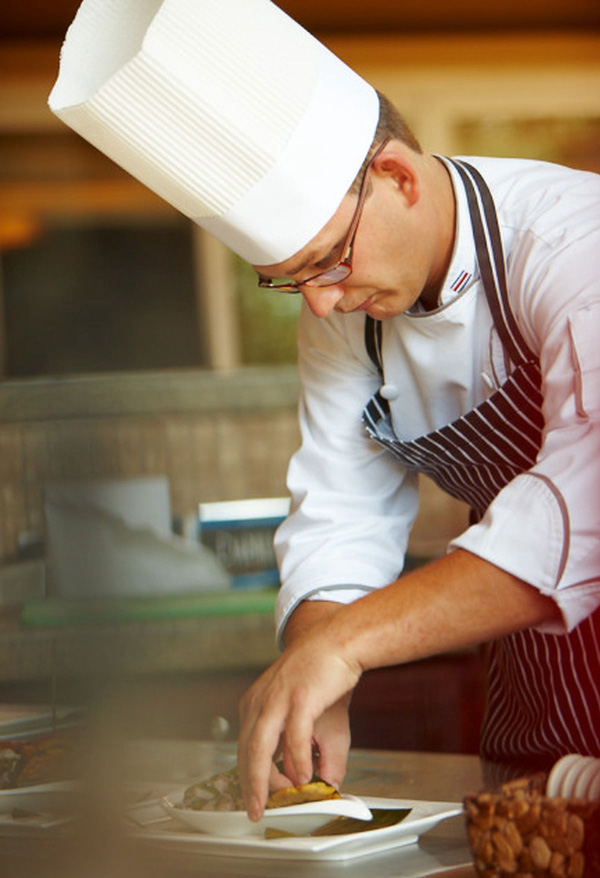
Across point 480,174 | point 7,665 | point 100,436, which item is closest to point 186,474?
point 100,436

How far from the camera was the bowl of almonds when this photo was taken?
2.14ft

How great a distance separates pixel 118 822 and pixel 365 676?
1.26 meters

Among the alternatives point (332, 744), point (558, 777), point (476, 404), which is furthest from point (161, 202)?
point (558, 777)

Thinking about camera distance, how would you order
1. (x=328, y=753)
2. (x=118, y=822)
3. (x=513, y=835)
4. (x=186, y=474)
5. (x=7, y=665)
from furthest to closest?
(x=186, y=474), (x=7, y=665), (x=328, y=753), (x=118, y=822), (x=513, y=835)

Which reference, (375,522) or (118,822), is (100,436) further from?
(118,822)

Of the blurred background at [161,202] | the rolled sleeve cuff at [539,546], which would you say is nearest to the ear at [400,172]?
the rolled sleeve cuff at [539,546]

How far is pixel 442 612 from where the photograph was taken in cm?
92

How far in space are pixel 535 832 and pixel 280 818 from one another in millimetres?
295

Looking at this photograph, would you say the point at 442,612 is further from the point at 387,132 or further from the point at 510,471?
the point at 387,132

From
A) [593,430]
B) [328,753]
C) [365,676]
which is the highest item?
[593,430]

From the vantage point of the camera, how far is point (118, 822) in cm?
90

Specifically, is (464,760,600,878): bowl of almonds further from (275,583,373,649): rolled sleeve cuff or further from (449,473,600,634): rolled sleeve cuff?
(275,583,373,649): rolled sleeve cuff

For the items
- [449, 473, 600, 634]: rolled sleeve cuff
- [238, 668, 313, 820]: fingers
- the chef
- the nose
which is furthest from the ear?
[238, 668, 313, 820]: fingers

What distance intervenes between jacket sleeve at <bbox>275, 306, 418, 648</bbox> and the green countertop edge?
426 mm
